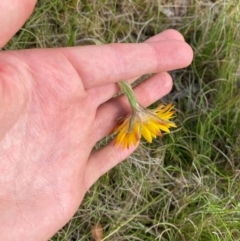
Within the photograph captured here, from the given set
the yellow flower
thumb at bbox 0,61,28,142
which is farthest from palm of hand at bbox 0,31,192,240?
the yellow flower

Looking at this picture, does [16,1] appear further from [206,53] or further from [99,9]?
[206,53]

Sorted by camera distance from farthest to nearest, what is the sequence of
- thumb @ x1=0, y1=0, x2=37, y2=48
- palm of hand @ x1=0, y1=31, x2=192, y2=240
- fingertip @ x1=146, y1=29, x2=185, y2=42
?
fingertip @ x1=146, y1=29, x2=185, y2=42, palm of hand @ x1=0, y1=31, x2=192, y2=240, thumb @ x1=0, y1=0, x2=37, y2=48

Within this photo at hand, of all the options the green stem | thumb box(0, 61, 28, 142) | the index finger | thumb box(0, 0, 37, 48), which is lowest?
the green stem

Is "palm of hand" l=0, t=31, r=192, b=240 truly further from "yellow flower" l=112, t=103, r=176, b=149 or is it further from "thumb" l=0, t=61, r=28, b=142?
"yellow flower" l=112, t=103, r=176, b=149

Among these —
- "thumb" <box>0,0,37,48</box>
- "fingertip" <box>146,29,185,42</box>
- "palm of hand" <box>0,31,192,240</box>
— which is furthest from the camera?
"fingertip" <box>146,29,185,42</box>

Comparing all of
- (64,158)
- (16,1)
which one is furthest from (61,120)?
(16,1)

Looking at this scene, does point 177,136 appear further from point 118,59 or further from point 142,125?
point 118,59

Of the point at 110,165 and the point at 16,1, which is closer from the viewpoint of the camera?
the point at 16,1
